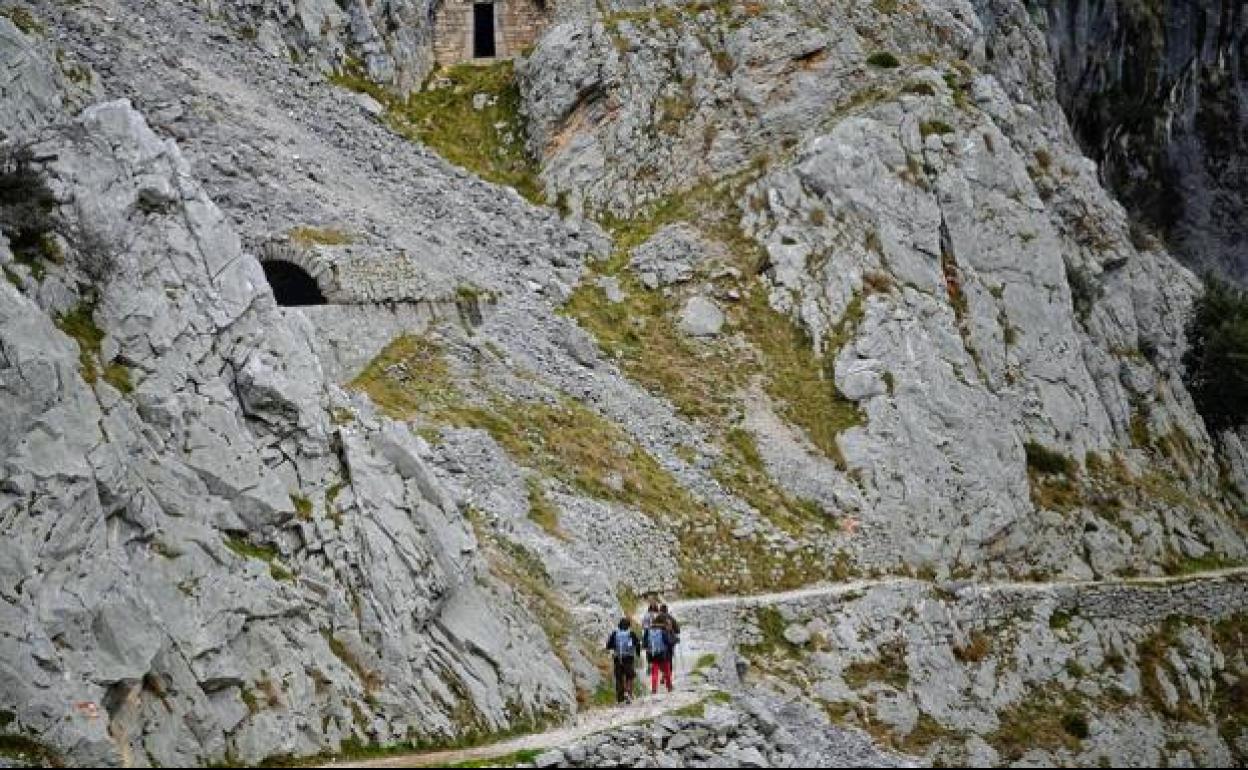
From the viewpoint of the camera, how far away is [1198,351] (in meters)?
61.6

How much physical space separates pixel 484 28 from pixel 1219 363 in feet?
112

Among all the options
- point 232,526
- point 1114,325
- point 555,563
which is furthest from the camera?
point 1114,325

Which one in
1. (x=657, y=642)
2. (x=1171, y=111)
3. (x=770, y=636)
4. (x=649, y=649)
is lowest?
(x=770, y=636)

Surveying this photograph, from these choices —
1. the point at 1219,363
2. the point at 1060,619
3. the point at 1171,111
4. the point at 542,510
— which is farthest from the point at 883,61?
the point at 1171,111

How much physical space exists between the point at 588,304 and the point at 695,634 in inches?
659

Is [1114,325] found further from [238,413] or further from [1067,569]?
[238,413]

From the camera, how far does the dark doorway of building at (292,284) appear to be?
4241cm

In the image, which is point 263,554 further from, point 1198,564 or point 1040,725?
point 1198,564

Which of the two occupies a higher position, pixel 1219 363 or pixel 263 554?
pixel 1219 363

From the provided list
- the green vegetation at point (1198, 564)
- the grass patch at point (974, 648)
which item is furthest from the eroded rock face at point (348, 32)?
the green vegetation at point (1198, 564)

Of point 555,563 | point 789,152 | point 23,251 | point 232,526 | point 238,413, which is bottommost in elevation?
point 555,563

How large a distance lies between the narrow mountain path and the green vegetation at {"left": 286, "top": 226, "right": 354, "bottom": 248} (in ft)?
50.4

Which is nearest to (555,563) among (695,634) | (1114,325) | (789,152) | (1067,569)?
(695,634)

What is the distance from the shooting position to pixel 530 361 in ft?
143
